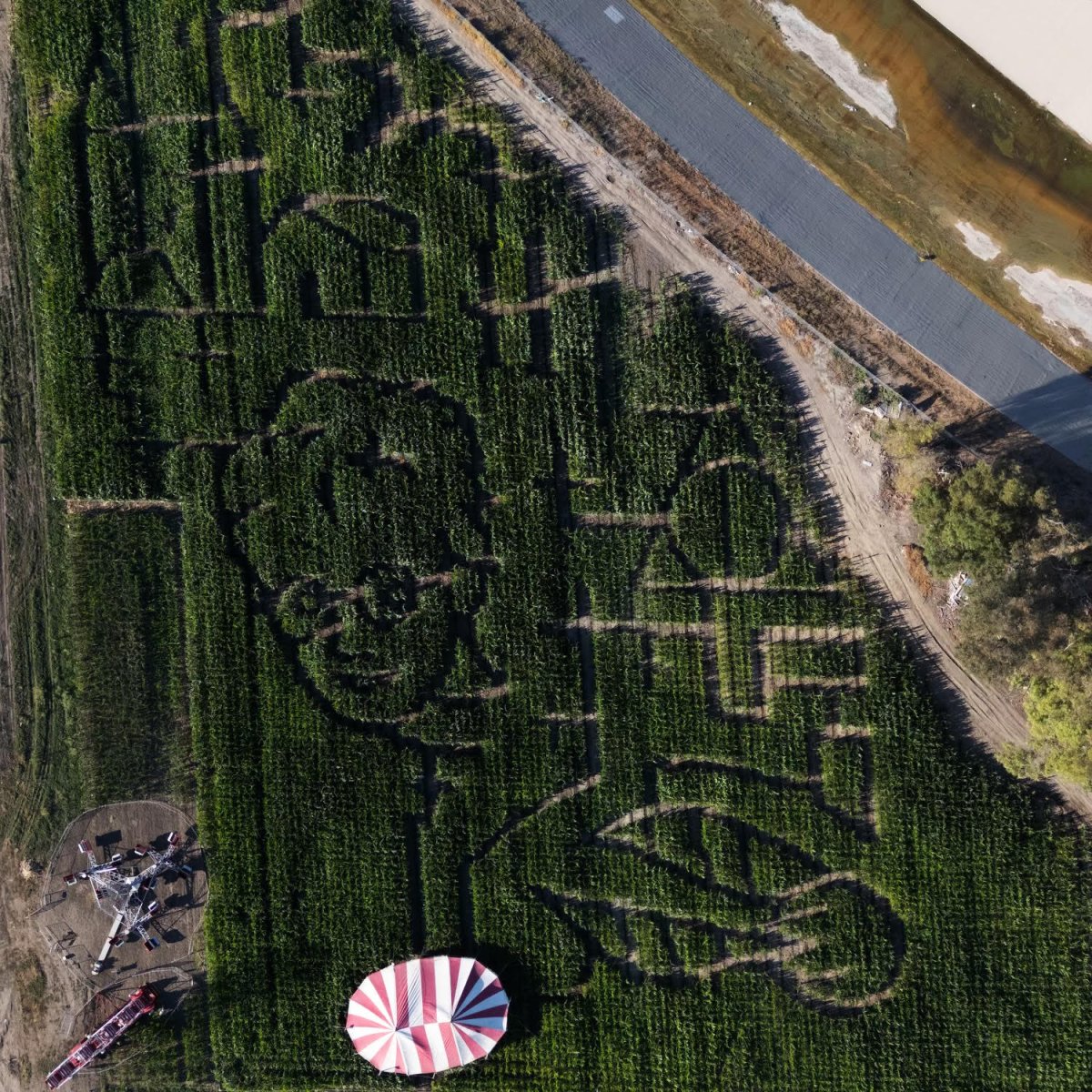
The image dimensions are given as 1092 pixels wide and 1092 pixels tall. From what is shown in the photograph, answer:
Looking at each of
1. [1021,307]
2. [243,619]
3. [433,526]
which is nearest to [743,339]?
[1021,307]

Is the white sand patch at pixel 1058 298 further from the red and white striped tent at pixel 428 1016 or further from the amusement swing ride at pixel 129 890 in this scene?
the amusement swing ride at pixel 129 890

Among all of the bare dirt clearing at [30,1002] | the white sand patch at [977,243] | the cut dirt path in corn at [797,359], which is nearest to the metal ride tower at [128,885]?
the bare dirt clearing at [30,1002]

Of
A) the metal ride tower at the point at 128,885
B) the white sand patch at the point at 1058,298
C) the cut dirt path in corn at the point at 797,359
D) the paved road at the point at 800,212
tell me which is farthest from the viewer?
the white sand patch at the point at 1058,298

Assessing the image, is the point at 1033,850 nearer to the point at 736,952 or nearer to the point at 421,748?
the point at 736,952

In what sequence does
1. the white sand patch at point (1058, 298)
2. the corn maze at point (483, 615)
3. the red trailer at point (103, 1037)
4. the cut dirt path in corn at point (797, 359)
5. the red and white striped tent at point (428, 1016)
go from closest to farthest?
1. the red and white striped tent at point (428, 1016)
2. the red trailer at point (103, 1037)
3. the corn maze at point (483, 615)
4. the cut dirt path in corn at point (797, 359)
5. the white sand patch at point (1058, 298)

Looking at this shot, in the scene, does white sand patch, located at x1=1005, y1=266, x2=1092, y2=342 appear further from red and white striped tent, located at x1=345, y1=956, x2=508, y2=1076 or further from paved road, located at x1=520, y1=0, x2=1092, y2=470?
red and white striped tent, located at x1=345, y1=956, x2=508, y2=1076

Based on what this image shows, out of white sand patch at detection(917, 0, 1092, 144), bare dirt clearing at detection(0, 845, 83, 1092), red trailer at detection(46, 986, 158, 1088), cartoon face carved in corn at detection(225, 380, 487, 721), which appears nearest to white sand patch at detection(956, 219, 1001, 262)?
white sand patch at detection(917, 0, 1092, 144)
